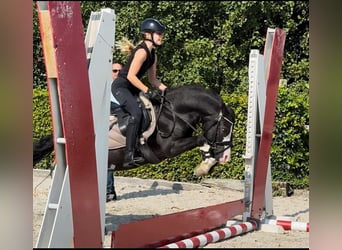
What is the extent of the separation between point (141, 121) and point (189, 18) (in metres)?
3.46

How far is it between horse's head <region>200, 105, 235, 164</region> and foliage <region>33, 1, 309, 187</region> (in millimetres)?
1450

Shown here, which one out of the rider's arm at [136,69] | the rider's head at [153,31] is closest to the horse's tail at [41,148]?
the rider's arm at [136,69]

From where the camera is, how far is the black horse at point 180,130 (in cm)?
302

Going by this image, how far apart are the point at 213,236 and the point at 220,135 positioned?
33.7 inches

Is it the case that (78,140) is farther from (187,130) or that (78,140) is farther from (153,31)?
(187,130)

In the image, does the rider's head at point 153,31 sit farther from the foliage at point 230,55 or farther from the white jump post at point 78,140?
the foliage at point 230,55

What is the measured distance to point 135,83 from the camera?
2.91m

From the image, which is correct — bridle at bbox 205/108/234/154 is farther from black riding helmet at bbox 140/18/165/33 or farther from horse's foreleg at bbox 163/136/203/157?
black riding helmet at bbox 140/18/165/33

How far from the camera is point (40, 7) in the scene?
1.41 metres

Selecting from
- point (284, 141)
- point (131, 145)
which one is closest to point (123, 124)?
point (131, 145)
